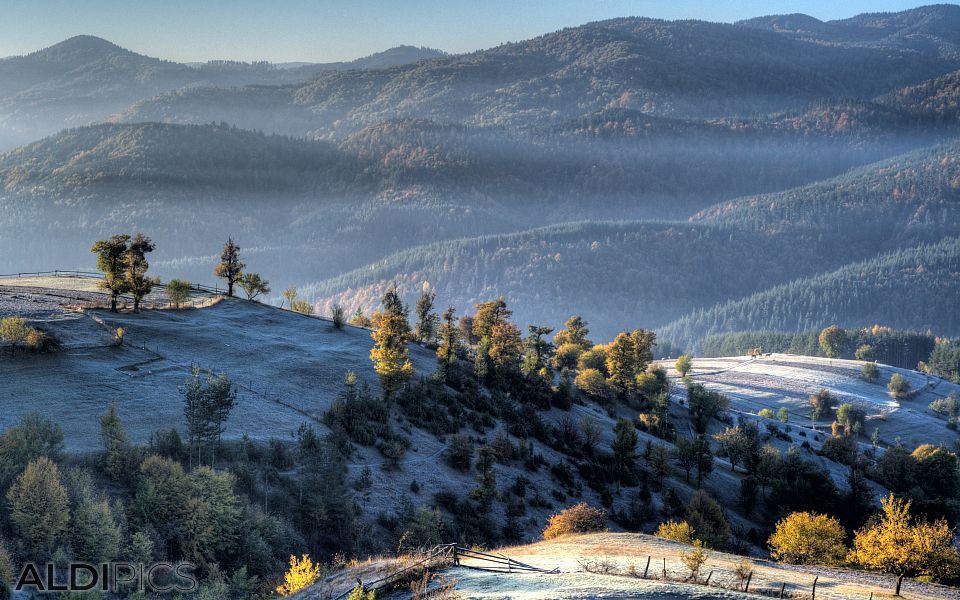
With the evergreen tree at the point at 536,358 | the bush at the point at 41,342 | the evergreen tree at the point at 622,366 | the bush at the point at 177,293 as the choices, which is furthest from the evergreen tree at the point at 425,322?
the bush at the point at 41,342

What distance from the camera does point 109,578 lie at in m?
41.5

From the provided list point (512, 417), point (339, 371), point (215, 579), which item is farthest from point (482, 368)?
point (215, 579)

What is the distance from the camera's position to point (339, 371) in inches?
3728

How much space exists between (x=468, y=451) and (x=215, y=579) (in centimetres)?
4007

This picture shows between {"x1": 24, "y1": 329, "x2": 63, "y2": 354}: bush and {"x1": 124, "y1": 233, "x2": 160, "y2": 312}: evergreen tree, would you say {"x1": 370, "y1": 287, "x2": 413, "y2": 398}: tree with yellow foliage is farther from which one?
{"x1": 24, "y1": 329, "x2": 63, "y2": 354}: bush

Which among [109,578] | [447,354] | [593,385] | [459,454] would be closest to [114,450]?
[109,578]

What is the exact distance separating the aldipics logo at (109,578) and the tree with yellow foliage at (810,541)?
136ft

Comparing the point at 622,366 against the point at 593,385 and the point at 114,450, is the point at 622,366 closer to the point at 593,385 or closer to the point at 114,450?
the point at 593,385

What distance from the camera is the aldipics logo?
3888 centimetres

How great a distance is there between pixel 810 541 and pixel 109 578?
5002cm

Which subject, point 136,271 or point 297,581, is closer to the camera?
point 297,581

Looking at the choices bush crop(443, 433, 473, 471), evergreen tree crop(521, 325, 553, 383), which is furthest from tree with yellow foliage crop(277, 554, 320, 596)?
evergreen tree crop(521, 325, 553, 383)

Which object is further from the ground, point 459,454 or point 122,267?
point 122,267

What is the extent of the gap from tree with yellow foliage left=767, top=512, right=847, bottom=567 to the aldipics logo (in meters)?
41.3
